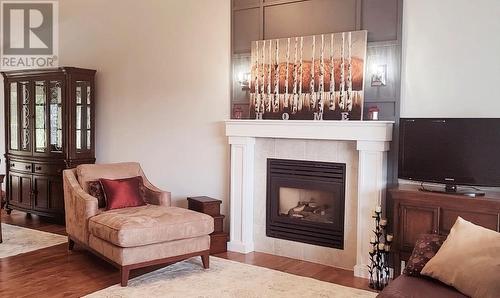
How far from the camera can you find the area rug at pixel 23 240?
4.93 meters

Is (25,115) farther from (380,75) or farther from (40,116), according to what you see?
(380,75)

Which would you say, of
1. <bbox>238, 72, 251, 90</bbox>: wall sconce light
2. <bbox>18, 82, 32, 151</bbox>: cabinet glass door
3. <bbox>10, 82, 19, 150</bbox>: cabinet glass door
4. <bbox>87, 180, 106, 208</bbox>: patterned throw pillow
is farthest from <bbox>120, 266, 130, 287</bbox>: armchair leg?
<bbox>10, 82, 19, 150</bbox>: cabinet glass door

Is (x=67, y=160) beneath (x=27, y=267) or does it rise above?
above

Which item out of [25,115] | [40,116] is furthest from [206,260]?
[25,115]

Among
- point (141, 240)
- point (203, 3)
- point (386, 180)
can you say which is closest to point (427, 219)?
point (386, 180)

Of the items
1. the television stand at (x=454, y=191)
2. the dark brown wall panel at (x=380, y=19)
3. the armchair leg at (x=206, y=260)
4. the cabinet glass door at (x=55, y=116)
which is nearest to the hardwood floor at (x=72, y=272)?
the armchair leg at (x=206, y=260)

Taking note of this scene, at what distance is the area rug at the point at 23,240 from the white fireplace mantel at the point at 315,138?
2045 mm

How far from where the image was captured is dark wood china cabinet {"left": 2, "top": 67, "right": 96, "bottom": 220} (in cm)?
613

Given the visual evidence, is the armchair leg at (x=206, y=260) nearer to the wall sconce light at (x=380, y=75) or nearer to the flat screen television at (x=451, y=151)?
the flat screen television at (x=451, y=151)

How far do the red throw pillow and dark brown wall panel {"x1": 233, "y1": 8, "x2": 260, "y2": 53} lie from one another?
1.84 metres

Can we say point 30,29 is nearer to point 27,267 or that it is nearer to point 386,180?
point 27,267

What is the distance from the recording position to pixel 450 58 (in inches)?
157

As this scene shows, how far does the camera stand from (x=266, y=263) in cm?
465

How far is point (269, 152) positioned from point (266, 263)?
114 cm
